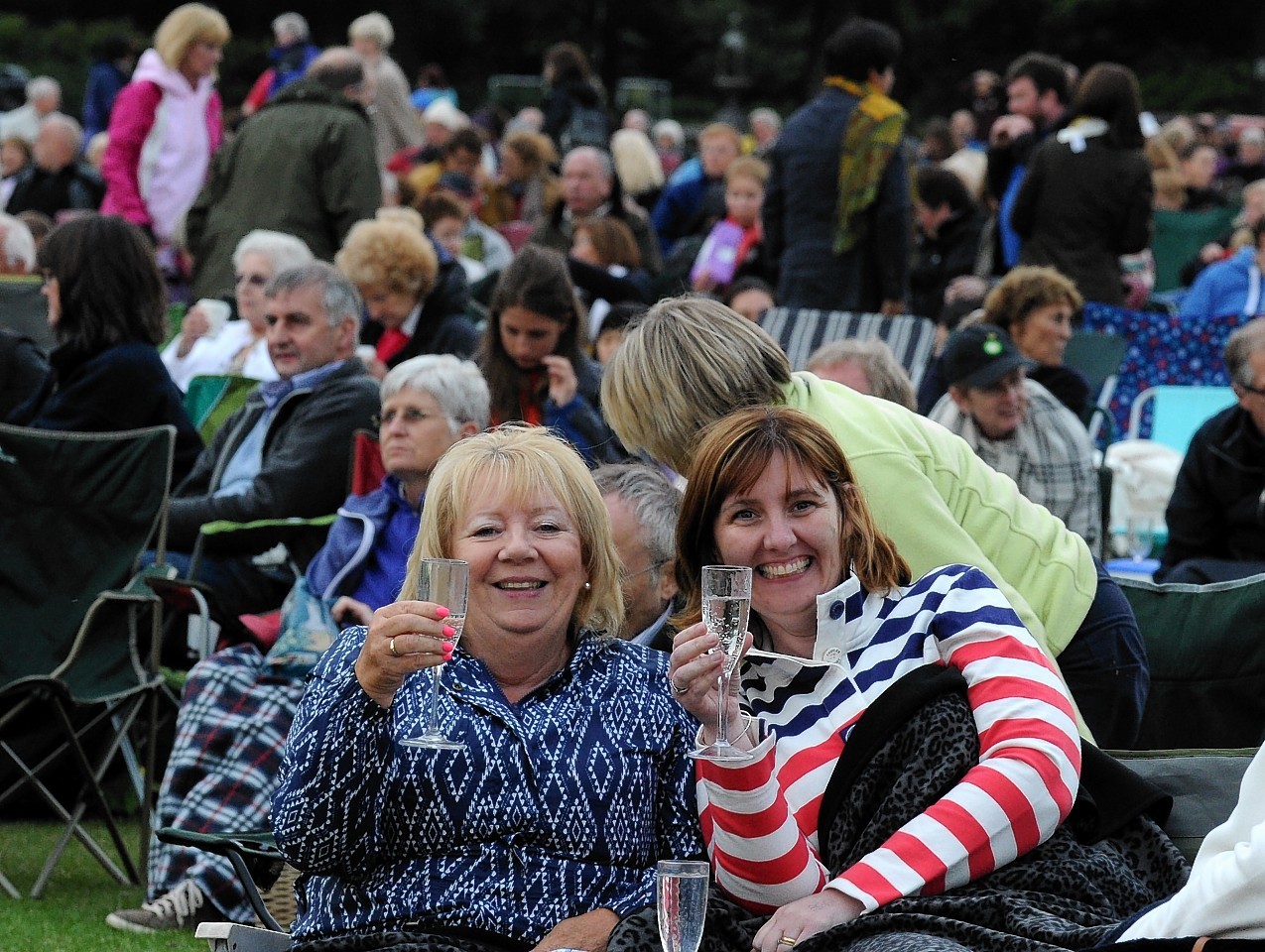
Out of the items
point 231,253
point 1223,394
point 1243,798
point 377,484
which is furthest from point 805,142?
point 1243,798

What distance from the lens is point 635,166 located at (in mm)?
15305

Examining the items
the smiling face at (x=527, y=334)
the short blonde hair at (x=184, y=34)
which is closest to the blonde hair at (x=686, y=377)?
the smiling face at (x=527, y=334)

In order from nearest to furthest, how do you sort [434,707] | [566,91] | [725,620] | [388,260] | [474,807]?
[725,620], [434,707], [474,807], [388,260], [566,91]

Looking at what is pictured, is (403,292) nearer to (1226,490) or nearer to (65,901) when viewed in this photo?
(65,901)

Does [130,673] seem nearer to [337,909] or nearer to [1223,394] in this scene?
[337,909]

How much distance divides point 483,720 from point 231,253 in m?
7.31

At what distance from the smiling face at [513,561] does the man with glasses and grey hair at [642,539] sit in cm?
77

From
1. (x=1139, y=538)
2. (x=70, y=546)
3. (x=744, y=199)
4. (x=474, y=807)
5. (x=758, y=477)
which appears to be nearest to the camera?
(x=474, y=807)

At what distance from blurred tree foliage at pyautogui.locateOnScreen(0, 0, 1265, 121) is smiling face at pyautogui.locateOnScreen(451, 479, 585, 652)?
2890 cm

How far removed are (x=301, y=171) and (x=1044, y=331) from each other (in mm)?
4112

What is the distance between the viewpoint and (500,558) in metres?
3.30

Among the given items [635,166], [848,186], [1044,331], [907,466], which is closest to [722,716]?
[907,466]

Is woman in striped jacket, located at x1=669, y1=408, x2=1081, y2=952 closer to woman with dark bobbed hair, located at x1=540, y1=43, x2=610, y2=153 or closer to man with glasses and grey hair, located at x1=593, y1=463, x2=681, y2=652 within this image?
man with glasses and grey hair, located at x1=593, y1=463, x2=681, y2=652

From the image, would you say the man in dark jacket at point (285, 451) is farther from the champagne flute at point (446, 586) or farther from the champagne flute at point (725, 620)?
the champagne flute at point (725, 620)
